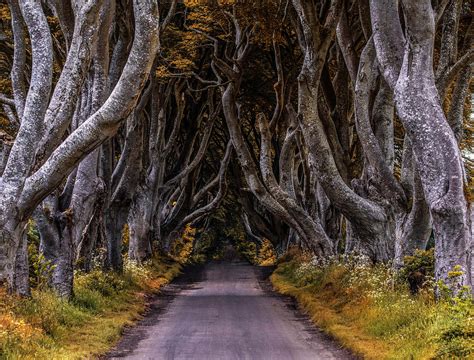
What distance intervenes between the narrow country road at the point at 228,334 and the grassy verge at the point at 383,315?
445 mm

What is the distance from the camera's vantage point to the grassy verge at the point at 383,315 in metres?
7.99

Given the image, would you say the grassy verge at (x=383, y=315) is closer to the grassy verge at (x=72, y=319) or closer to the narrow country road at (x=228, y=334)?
the narrow country road at (x=228, y=334)

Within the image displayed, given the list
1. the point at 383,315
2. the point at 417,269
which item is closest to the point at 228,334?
the point at 383,315

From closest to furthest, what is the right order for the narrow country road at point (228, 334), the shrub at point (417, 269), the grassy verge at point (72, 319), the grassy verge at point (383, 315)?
the grassy verge at point (383, 315)
the grassy verge at point (72, 319)
the narrow country road at point (228, 334)
the shrub at point (417, 269)

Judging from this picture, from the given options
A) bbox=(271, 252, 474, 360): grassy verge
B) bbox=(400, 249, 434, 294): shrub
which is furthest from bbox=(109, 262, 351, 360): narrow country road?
bbox=(400, 249, 434, 294): shrub

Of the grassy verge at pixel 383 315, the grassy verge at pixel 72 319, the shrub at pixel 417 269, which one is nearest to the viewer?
the grassy verge at pixel 383 315

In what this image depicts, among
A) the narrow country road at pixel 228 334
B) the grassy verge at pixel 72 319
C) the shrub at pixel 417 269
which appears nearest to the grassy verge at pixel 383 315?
the shrub at pixel 417 269

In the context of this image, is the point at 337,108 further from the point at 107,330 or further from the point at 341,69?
the point at 107,330

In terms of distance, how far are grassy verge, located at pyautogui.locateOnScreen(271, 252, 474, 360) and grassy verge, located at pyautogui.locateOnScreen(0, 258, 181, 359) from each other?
404 cm

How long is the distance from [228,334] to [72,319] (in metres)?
2.81

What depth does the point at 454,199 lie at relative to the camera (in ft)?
32.3

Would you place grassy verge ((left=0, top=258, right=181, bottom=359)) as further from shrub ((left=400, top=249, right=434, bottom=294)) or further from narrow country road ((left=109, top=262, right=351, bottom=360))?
shrub ((left=400, top=249, right=434, bottom=294))

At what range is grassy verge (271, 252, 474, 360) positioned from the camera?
7988mm

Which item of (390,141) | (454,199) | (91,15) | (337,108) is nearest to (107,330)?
(91,15)
